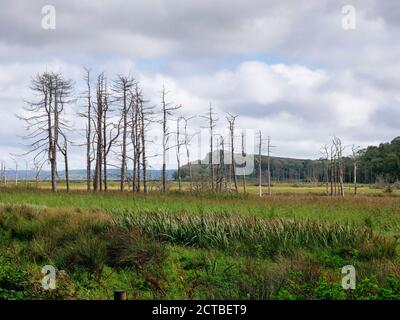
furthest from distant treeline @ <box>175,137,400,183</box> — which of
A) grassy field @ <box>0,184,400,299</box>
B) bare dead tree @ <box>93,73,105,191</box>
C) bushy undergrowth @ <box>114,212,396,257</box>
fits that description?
bushy undergrowth @ <box>114,212,396,257</box>

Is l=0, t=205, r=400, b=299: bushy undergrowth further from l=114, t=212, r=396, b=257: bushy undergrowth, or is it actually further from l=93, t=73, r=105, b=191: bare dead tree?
l=93, t=73, r=105, b=191: bare dead tree

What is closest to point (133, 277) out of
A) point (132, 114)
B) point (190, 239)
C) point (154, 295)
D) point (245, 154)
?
point (154, 295)

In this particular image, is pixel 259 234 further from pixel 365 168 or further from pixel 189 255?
pixel 365 168

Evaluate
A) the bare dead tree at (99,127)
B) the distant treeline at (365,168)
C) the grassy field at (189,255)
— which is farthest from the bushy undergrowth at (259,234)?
the distant treeline at (365,168)

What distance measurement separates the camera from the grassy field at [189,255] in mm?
7555

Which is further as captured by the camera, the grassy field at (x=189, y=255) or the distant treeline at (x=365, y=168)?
the distant treeline at (x=365, y=168)

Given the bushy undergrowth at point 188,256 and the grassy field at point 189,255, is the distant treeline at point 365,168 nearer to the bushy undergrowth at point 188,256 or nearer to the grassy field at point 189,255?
the grassy field at point 189,255

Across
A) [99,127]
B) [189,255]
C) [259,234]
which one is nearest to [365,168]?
[99,127]

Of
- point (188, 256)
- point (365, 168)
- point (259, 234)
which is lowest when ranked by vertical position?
point (188, 256)

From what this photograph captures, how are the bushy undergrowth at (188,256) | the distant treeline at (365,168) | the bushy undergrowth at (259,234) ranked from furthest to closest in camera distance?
the distant treeline at (365,168) → the bushy undergrowth at (259,234) → the bushy undergrowth at (188,256)

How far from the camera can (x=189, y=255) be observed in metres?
11.5

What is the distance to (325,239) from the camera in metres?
12.2
